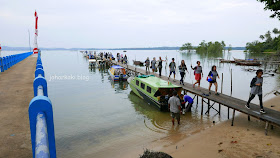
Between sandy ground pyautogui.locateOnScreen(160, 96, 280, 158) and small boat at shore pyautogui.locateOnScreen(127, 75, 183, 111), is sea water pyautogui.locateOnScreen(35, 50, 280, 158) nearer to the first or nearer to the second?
small boat at shore pyautogui.locateOnScreen(127, 75, 183, 111)

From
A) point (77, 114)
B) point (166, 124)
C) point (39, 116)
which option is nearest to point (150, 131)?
point (166, 124)

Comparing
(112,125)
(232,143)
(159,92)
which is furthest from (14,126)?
(159,92)

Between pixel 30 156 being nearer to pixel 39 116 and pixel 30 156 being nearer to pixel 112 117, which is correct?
pixel 39 116

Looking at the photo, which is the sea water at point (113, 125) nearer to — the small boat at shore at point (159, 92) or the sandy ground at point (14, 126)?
the small boat at shore at point (159, 92)

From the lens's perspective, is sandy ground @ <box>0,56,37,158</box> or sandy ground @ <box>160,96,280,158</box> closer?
sandy ground @ <box>0,56,37,158</box>

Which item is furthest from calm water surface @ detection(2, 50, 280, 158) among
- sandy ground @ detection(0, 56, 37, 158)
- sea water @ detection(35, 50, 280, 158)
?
sandy ground @ detection(0, 56, 37, 158)

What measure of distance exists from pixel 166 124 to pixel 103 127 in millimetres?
4810

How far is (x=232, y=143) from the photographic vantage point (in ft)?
31.5

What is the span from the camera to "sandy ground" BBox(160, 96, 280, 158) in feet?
28.1

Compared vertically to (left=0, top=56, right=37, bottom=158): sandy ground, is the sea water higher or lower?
lower

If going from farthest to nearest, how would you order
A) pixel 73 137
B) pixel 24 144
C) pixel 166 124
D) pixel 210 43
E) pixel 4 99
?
pixel 210 43 < pixel 166 124 < pixel 73 137 < pixel 4 99 < pixel 24 144

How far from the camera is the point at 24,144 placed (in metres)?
4.57

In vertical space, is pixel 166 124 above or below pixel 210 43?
below

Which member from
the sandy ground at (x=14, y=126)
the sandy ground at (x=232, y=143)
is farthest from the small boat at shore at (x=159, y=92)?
the sandy ground at (x=14, y=126)
